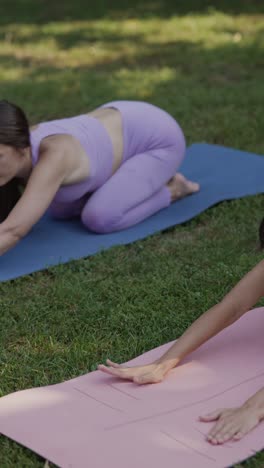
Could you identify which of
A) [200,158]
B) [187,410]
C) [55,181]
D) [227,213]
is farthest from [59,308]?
[200,158]

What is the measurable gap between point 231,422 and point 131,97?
4352 mm

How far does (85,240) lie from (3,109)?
78 centimetres

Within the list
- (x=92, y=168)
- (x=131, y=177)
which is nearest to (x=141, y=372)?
(x=92, y=168)

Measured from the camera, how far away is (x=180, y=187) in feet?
15.6

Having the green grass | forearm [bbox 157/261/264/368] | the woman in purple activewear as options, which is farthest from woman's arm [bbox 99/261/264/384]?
the woman in purple activewear

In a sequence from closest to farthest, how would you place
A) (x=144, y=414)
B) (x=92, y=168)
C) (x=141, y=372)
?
1. (x=144, y=414)
2. (x=141, y=372)
3. (x=92, y=168)

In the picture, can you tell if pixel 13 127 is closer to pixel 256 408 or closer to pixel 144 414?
pixel 144 414

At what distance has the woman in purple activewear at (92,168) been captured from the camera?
394 cm

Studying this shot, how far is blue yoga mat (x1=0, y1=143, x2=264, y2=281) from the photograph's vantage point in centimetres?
406

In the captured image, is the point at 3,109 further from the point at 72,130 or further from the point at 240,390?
the point at 240,390

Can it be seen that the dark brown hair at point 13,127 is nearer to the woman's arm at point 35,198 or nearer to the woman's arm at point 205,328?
the woman's arm at point 35,198

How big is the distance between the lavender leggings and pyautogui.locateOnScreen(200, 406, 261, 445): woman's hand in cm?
190

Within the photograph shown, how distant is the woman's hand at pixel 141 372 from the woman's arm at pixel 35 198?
1.20 meters

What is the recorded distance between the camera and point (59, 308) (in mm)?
3523
